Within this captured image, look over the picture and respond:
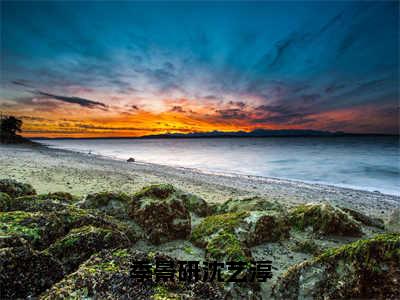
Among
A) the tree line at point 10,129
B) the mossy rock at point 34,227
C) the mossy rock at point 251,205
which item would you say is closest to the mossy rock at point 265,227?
the mossy rock at point 251,205

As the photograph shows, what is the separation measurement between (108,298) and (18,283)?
47.9 inches

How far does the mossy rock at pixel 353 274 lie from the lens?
7.88 ft

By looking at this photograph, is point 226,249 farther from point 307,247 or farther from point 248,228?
point 307,247

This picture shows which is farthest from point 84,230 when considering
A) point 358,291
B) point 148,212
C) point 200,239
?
point 358,291

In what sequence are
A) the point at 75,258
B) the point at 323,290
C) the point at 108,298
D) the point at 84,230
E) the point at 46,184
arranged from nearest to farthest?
the point at 108,298, the point at 323,290, the point at 75,258, the point at 84,230, the point at 46,184

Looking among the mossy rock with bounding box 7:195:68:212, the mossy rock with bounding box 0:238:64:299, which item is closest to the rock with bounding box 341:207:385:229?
the mossy rock with bounding box 0:238:64:299

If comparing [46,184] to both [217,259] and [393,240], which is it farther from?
[393,240]

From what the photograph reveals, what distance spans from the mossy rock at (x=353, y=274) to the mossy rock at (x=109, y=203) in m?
3.81

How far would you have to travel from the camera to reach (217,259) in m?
3.59

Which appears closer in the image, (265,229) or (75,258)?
(75,258)

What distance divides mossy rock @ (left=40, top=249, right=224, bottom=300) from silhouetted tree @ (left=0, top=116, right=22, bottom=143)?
69.0 metres

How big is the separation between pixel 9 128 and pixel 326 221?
75484 mm

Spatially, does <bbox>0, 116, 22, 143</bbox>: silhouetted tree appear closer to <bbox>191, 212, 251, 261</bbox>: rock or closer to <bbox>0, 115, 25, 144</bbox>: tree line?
<bbox>0, 115, 25, 144</bbox>: tree line

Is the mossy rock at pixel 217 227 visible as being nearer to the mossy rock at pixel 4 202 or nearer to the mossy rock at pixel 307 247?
the mossy rock at pixel 307 247
